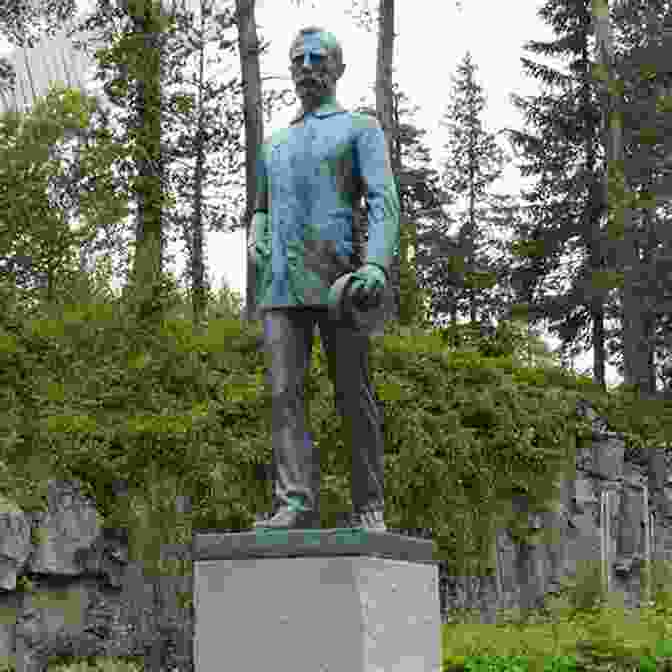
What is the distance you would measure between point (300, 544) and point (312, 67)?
7.66 feet

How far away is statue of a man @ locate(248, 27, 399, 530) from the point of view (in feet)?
18.9

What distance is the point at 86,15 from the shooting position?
1808cm

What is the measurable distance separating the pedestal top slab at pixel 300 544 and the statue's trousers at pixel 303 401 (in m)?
A: 0.35

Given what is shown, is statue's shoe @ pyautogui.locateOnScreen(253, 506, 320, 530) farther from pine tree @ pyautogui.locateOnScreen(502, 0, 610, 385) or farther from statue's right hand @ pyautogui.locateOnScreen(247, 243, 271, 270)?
pine tree @ pyautogui.locateOnScreen(502, 0, 610, 385)

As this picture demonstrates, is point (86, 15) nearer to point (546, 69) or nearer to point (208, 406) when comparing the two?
point (208, 406)

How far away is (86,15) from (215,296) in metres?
4.66

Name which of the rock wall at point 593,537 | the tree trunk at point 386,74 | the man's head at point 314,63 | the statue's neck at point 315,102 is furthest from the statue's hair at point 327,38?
the tree trunk at point 386,74

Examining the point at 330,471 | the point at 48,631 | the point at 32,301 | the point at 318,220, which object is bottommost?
the point at 48,631

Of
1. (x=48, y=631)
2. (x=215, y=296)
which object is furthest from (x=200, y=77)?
(x=48, y=631)

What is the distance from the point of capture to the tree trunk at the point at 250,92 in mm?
15703

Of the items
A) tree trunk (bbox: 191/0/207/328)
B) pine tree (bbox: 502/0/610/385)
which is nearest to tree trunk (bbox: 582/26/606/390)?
pine tree (bbox: 502/0/610/385)

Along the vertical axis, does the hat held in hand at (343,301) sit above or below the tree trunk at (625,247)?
below

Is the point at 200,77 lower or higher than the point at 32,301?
higher

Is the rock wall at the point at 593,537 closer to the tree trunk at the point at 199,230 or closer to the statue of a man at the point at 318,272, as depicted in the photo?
the tree trunk at the point at 199,230
